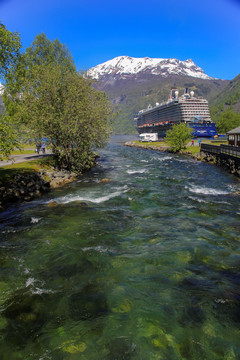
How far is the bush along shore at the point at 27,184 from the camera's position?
61.3ft

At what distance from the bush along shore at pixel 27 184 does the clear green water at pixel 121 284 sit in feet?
11.3

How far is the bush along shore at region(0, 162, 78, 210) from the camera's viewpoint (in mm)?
18688

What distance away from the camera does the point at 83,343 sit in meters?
5.66

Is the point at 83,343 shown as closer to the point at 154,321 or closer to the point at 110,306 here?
the point at 110,306

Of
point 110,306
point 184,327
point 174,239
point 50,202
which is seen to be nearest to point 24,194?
point 50,202

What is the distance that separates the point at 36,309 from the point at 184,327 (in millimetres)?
4202

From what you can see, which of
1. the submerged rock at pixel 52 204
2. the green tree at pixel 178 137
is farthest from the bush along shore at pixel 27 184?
the green tree at pixel 178 137

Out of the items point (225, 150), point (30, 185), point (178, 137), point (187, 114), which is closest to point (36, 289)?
point (30, 185)

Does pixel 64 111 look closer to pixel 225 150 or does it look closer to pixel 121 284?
pixel 121 284

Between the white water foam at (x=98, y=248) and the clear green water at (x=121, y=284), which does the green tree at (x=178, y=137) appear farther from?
A: the white water foam at (x=98, y=248)

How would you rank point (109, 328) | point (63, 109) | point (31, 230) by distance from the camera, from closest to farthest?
point (109, 328) < point (31, 230) < point (63, 109)

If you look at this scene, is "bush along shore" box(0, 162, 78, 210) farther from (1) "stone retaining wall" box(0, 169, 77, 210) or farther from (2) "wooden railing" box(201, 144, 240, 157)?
(2) "wooden railing" box(201, 144, 240, 157)

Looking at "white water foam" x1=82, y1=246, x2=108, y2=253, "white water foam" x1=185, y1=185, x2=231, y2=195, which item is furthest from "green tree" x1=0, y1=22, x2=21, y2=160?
"white water foam" x1=185, y1=185, x2=231, y2=195

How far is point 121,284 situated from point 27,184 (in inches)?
629
